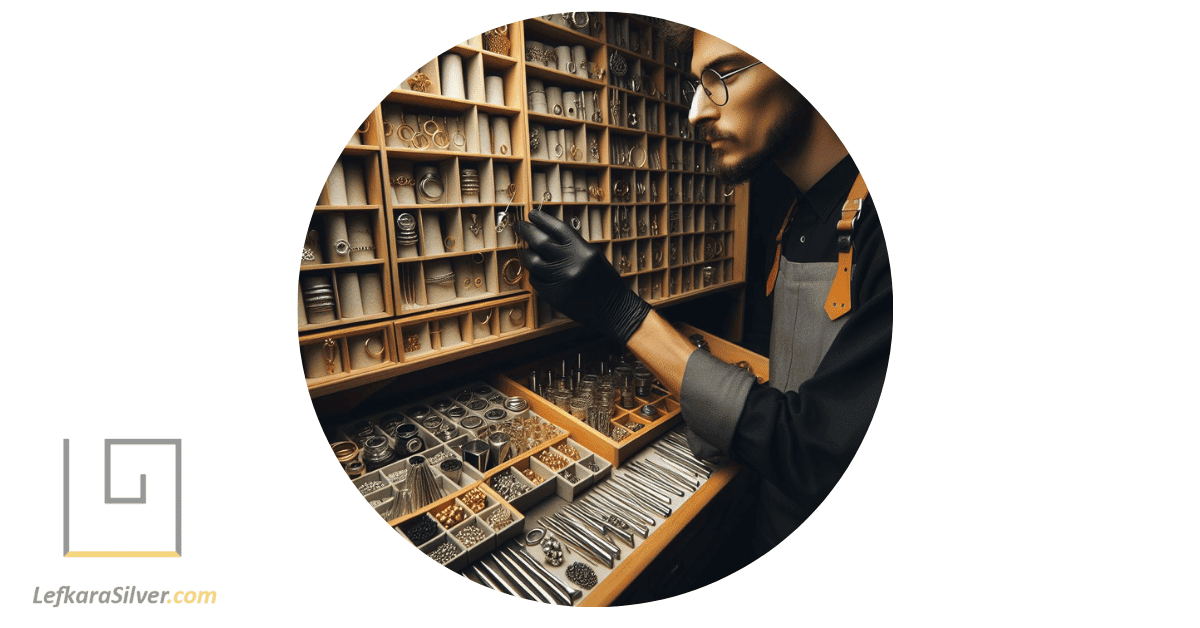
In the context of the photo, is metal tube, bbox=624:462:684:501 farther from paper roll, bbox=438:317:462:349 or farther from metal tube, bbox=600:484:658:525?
paper roll, bbox=438:317:462:349

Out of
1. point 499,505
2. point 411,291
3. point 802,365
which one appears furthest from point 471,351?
point 802,365

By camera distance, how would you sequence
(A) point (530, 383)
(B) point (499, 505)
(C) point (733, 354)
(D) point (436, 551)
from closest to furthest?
(D) point (436, 551) → (B) point (499, 505) → (A) point (530, 383) → (C) point (733, 354)

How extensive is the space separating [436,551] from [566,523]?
0.97 feet

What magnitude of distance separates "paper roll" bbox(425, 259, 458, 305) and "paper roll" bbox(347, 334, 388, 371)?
178 mm

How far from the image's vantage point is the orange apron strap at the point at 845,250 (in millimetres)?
953

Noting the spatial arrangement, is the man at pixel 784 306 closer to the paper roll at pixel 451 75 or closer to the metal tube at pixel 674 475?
the metal tube at pixel 674 475

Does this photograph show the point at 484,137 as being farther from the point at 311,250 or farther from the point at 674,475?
the point at 674,475

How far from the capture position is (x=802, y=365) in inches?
44.9

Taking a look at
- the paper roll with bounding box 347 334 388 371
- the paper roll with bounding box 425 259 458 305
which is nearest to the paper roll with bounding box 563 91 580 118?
the paper roll with bounding box 425 259 458 305

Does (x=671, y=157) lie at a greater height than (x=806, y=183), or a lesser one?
greater

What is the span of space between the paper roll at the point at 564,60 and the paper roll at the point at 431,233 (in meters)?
0.66

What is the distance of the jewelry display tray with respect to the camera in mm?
1007

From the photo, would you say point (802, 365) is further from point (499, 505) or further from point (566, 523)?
point (499, 505)

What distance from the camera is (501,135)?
4.66 ft
